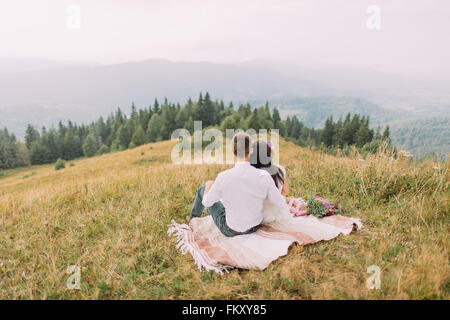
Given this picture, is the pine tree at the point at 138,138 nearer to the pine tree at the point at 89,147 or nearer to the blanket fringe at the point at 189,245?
the pine tree at the point at 89,147

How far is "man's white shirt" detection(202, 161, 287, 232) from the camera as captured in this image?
3.69m

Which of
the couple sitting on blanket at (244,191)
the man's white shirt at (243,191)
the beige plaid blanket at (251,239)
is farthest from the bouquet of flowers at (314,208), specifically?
the man's white shirt at (243,191)

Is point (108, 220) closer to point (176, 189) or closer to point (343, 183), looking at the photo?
point (176, 189)

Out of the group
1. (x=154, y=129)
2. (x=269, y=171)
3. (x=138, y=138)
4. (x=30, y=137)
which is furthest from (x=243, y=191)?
(x=30, y=137)

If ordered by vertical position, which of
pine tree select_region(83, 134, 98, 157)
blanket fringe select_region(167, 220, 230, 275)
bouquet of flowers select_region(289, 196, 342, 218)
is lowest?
pine tree select_region(83, 134, 98, 157)

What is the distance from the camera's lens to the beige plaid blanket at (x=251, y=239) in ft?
11.8

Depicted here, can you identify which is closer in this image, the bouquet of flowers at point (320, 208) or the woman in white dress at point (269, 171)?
the woman in white dress at point (269, 171)

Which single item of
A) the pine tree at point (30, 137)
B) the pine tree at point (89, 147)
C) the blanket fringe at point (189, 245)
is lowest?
the pine tree at point (89, 147)

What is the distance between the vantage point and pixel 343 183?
20.2ft

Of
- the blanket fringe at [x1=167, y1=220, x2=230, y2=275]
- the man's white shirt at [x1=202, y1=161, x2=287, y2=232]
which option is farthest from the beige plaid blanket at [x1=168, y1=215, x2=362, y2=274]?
the man's white shirt at [x1=202, y1=161, x2=287, y2=232]

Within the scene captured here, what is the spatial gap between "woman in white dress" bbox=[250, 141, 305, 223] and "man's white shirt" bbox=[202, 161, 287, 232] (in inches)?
17.6

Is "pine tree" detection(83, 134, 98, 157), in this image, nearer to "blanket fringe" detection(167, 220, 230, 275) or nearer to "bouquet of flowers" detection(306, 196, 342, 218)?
"blanket fringe" detection(167, 220, 230, 275)
